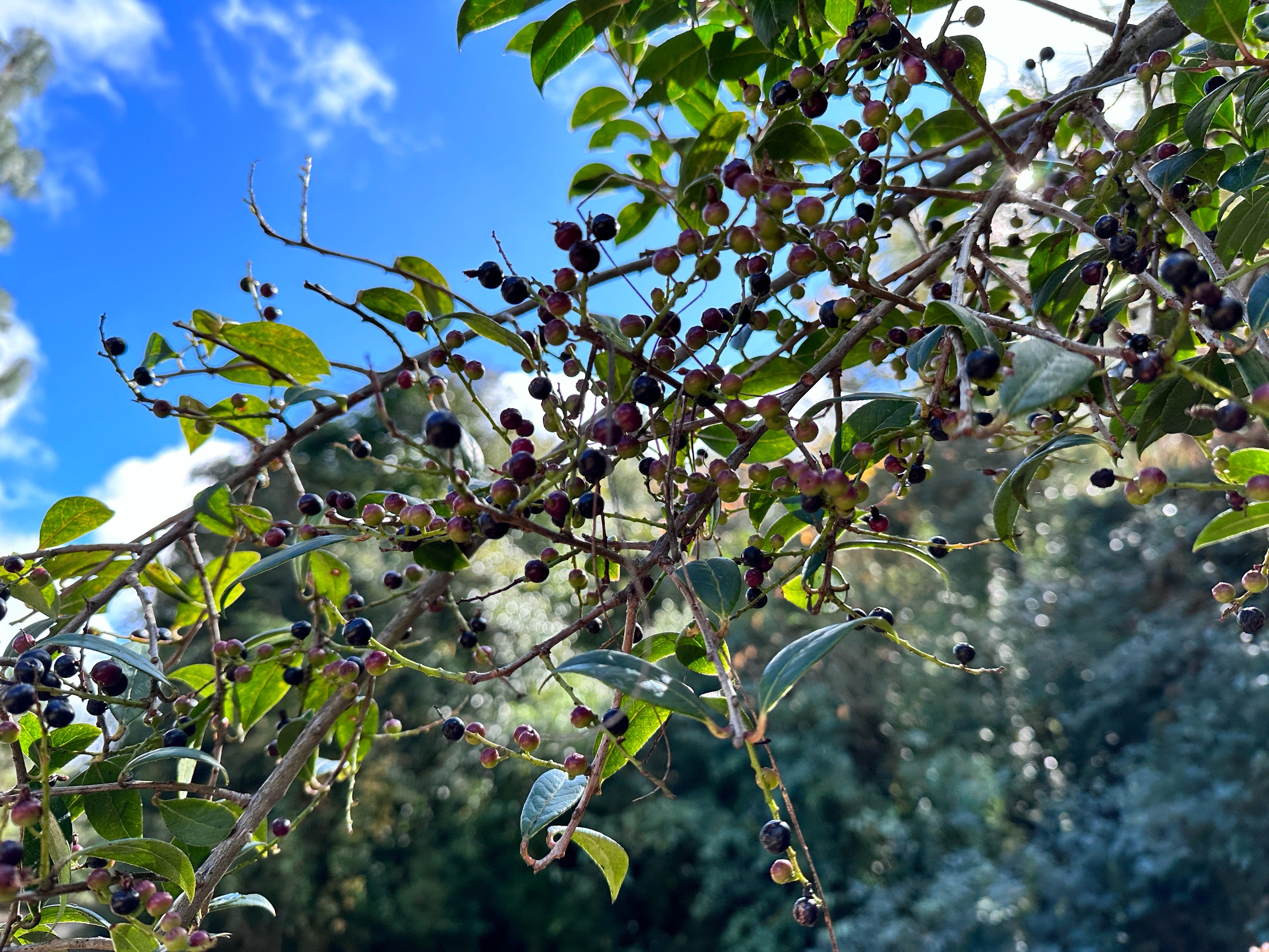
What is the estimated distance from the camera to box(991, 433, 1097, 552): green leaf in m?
0.42

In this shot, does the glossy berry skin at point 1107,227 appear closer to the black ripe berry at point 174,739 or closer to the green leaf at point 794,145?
the green leaf at point 794,145

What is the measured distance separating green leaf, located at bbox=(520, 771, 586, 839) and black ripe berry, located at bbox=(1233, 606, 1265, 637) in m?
0.46

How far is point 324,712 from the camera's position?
585 mm

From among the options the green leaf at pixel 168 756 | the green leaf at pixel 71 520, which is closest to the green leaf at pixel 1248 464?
the green leaf at pixel 168 756

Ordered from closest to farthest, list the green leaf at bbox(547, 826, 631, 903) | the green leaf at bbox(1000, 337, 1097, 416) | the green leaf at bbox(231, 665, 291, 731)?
the green leaf at bbox(1000, 337, 1097, 416) → the green leaf at bbox(547, 826, 631, 903) → the green leaf at bbox(231, 665, 291, 731)

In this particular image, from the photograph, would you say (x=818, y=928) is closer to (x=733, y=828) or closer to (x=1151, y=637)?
(x=733, y=828)

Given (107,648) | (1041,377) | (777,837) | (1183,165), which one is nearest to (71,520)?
(107,648)

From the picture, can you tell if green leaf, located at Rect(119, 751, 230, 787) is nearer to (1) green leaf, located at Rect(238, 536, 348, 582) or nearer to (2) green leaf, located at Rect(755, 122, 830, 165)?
(1) green leaf, located at Rect(238, 536, 348, 582)

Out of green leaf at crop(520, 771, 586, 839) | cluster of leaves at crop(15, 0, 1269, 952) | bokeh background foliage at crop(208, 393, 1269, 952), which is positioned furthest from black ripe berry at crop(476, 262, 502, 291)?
bokeh background foliage at crop(208, 393, 1269, 952)

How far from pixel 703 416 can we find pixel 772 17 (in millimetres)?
257

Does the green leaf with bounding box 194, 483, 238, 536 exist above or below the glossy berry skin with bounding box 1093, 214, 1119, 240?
below

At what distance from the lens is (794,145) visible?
57 cm

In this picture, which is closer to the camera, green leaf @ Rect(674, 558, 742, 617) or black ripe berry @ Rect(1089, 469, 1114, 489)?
green leaf @ Rect(674, 558, 742, 617)

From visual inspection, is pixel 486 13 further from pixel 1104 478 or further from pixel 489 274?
pixel 1104 478
